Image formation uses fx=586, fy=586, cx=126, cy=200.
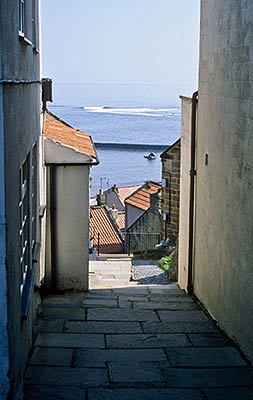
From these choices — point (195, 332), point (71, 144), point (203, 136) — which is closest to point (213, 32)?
point (203, 136)

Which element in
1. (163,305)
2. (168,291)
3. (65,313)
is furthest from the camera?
(168,291)

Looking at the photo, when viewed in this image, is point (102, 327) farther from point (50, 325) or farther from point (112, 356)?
point (112, 356)

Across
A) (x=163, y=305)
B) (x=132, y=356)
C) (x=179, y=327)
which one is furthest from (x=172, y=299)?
(x=132, y=356)

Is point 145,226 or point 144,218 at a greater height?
point 144,218

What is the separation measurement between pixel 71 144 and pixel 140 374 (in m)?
5.12

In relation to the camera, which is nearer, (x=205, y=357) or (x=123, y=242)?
(x=205, y=357)

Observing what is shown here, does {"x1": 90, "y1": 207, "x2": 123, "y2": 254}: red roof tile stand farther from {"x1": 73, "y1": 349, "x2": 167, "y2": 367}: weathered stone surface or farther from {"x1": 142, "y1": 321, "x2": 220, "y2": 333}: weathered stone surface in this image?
{"x1": 73, "y1": 349, "x2": 167, "y2": 367}: weathered stone surface

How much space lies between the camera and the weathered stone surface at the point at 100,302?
872 centimetres

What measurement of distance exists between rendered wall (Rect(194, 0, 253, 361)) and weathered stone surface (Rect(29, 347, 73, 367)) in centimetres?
184

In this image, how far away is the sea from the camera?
83250mm

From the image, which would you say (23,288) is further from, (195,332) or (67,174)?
(67,174)

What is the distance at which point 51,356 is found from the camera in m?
5.89

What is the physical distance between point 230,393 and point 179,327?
230 cm

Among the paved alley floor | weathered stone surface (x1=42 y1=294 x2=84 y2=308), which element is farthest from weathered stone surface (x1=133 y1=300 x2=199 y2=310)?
weathered stone surface (x1=42 y1=294 x2=84 y2=308)
